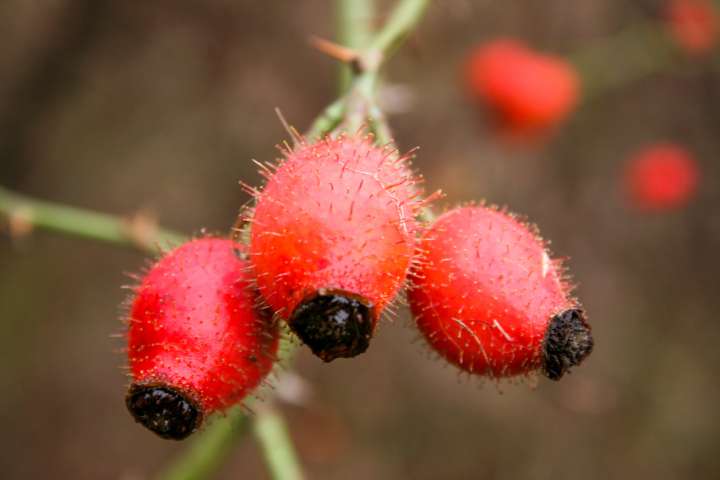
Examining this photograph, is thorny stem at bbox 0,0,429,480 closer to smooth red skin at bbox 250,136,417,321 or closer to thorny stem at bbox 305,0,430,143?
thorny stem at bbox 305,0,430,143

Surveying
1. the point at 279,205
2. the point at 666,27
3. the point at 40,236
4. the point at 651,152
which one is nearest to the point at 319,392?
the point at 40,236

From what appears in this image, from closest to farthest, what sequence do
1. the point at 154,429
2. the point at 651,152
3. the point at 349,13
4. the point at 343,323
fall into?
1. the point at 343,323
2. the point at 154,429
3. the point at 349,13
4. the point at 651,152

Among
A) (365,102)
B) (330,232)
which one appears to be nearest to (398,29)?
(365,102)

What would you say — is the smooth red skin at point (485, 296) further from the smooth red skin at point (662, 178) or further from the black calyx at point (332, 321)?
the smooth red skin at point (662, 178)

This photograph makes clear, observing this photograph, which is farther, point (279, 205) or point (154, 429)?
point (154, 429)

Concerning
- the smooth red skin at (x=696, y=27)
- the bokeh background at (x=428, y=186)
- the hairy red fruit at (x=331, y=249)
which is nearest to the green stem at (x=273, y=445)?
the hairy red fruit at (x=331, y=249)

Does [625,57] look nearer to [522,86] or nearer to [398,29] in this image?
[522,86]

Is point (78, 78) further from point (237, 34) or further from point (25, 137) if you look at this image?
point (237, 34)
